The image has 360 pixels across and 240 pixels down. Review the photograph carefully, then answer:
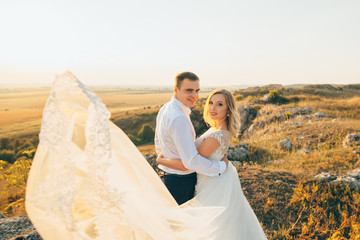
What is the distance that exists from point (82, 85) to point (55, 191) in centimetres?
88

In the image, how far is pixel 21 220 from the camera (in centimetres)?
373

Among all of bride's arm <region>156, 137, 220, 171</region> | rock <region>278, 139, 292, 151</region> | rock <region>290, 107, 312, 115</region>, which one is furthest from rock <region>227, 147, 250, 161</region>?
rock <region>290, 107, 312, 115</region>

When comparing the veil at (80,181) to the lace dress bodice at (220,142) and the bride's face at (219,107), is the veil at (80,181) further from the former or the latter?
the bride's face at (219,107)

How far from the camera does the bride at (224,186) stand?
2.68 meters

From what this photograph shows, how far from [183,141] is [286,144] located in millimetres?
7675

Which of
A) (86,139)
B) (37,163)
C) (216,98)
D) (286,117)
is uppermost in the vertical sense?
(216,98)

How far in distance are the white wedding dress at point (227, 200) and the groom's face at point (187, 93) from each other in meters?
0.50

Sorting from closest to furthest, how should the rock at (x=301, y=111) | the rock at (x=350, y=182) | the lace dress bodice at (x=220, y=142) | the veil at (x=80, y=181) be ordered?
the veil at (x=80, y=181) → the lace dress bodice at (x=220, y=142) → the rock at (x=350, y=182) → the rock at (x=301, y=111)

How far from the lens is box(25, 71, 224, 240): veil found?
5.14 feet

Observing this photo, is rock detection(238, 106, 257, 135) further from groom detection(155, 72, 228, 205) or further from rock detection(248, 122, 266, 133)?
groom detection(155, 72, 228, 205)

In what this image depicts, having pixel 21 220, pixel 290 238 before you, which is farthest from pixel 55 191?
pixel 290 238

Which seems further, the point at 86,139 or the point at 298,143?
the point at 298,143

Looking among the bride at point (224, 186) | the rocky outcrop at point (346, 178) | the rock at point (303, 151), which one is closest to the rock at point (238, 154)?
the rock at point (303, 151)

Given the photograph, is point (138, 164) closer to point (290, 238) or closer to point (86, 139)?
point (86, 139)
